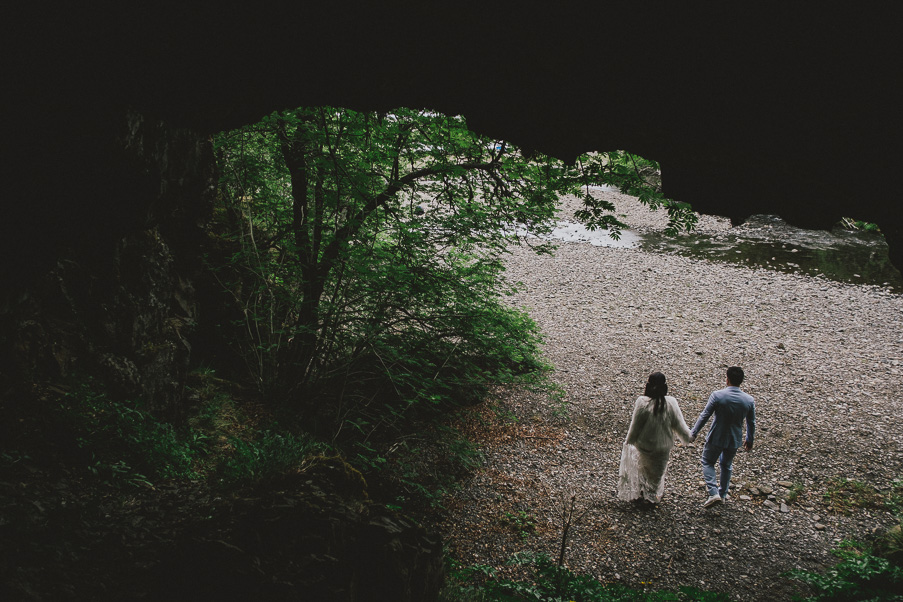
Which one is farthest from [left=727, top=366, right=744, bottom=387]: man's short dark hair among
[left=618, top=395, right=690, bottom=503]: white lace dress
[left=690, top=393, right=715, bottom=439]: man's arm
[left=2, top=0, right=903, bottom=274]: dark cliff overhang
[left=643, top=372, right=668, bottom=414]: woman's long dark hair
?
[left=2, top=0, right=903, bottom=274]: dark cliff overhang

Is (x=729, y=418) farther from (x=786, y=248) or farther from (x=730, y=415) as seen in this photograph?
(x=786, y=248)

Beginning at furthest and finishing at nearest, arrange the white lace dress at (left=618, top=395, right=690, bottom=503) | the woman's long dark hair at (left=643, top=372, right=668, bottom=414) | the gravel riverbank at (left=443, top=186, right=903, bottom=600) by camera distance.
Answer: the white lace dress at (left=618, top=395, right=690, bottom=503), the woman's long dark hair at (left=643, top=372, right=668, bottom=414), the gravel riverbank at (left=443, top=186, right=903, bottom=600)

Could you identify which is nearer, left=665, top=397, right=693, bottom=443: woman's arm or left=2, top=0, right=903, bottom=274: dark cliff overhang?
left=2, top=0, right=903, bottom=274: dark cliff overhang

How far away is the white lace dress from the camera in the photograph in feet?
22.3

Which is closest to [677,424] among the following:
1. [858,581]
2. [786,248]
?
[858,581]

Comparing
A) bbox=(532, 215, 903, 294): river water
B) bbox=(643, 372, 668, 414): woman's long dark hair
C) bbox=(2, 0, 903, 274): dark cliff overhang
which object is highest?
bbox=(532, 215, 903, 294): river water

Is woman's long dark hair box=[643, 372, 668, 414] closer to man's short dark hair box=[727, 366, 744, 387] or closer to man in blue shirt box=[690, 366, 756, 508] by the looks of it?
man in blue shirt box=[690, 366, 756, 508]

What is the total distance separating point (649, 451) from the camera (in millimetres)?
6906

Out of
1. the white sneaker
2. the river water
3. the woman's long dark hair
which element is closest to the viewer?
the woman's long dark hair

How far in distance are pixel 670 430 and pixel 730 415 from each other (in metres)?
0.86

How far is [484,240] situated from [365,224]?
183 centimetres

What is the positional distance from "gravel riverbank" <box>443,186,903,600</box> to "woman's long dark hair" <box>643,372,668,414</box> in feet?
5.75

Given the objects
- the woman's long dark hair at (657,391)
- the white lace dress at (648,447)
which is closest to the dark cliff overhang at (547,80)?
the woman's long dark hair at (657,391)

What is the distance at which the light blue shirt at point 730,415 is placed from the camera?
6.71 metres
